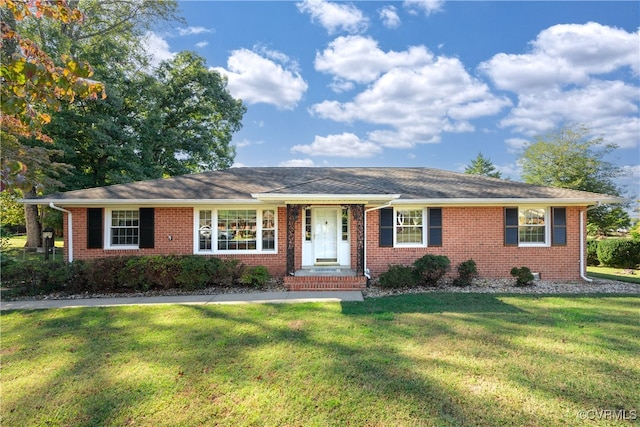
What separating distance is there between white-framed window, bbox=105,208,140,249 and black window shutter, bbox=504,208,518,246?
12266mm

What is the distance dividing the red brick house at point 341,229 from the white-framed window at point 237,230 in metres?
0.03

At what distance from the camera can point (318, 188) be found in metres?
9.31

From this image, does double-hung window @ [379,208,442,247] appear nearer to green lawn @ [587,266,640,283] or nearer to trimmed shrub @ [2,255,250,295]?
trimmed shrub @ [2,255,250,295]

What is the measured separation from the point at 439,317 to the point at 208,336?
14.2 ft

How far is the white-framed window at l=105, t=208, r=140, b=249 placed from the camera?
10.7 metres

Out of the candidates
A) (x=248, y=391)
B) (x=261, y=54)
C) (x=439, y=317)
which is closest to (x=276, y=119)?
(x=261, y=54)

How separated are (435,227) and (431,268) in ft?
6.61

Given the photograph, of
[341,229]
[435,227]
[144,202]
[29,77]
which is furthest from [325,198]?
[29,77]

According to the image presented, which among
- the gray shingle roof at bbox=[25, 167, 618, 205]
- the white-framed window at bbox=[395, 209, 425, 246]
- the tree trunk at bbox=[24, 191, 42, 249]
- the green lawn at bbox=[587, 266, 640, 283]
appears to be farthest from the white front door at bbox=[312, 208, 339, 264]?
the tree trunk at bbox=[24, 191, 42, 249]

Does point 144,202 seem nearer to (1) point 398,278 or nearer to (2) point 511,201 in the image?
(1) point 398,278

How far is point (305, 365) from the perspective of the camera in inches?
165

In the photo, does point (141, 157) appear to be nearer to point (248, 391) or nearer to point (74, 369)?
point (74, 369)

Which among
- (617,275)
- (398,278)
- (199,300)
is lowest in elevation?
(617,275)

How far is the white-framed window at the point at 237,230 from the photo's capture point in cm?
1081
